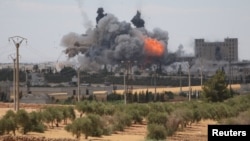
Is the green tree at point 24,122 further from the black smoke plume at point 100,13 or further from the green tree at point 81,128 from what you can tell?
the black smoke plume at point 100,13

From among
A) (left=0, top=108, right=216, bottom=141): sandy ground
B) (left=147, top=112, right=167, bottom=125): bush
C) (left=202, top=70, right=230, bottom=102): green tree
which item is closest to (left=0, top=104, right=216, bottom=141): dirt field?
(left=0, top=108, right=216, bottom=141): sandy ground

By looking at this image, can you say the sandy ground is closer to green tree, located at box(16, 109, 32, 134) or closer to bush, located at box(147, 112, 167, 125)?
green tree, located at box(16, 109, 32, 134)

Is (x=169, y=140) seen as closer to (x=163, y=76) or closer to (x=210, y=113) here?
(x=210, y=113)

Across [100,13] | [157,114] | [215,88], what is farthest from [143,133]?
[100,13]

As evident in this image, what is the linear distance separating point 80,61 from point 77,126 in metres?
130

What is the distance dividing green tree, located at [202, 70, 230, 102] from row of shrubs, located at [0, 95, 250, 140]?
4878mm

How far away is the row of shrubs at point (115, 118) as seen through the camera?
34.2 m

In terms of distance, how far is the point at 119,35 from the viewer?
157 meters

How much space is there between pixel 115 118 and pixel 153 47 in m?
114

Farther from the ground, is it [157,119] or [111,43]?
[111,43]

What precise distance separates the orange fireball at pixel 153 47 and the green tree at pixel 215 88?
87.7 metres

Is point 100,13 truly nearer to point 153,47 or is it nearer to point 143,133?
point 153,47

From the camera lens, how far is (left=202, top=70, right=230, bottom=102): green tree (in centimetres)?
6806

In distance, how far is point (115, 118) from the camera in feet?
144
